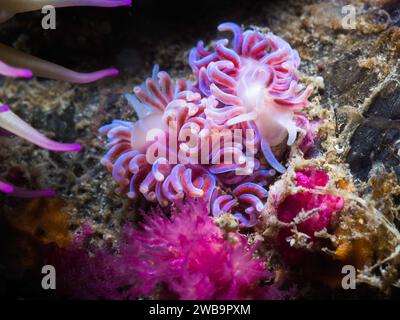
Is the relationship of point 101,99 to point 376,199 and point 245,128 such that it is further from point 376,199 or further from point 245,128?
point 376,199

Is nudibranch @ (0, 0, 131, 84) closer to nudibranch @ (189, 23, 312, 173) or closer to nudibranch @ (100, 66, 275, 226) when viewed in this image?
nudibranch @ (100, 66, 275, 226)

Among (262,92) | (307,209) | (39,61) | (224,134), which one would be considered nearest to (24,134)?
(39,61)

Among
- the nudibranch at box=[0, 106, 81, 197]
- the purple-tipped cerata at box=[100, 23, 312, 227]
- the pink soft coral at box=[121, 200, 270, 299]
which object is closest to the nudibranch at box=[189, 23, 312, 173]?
the purple-tipped cerata at box=[100, 23, 312, 227]

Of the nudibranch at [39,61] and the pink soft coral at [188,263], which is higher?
the nudibranch at [39,61]

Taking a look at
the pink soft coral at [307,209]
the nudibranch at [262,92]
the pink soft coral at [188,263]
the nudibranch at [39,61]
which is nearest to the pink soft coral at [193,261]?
the pink soft coral at [188,263]

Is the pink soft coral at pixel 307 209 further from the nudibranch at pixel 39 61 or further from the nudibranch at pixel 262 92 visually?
the nudibranch at pixel 39 61

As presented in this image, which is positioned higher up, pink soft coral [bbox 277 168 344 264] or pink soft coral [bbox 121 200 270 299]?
pink soft coral [bbox 277 168 344 264]

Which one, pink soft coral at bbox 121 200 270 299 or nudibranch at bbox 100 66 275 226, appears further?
nudibranch at bbox 100 66 275 226
